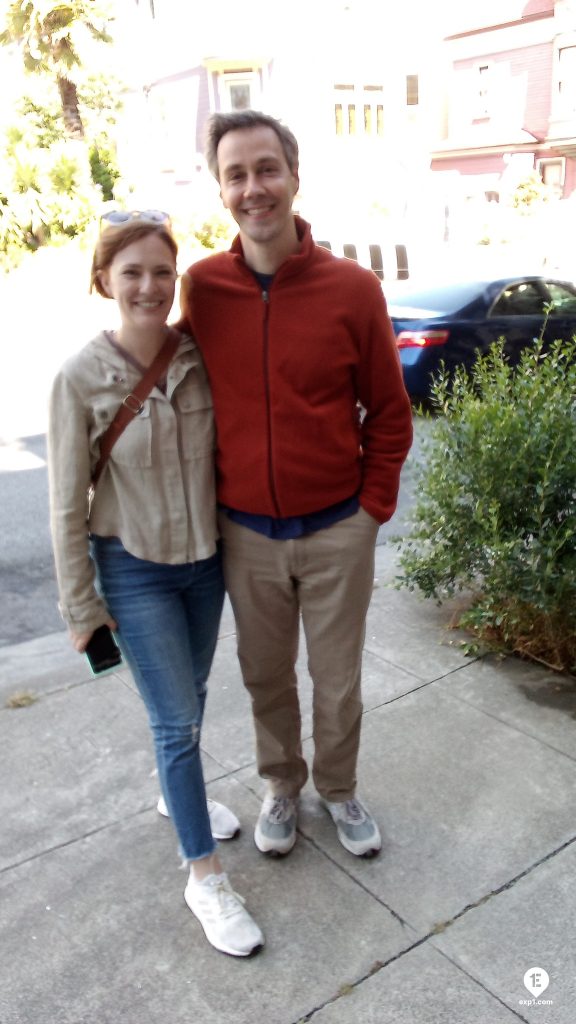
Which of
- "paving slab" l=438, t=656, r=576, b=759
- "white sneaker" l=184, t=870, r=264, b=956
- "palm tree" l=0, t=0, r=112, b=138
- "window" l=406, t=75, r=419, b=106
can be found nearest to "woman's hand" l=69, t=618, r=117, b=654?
"white sneaker" l=184, t=870, r=264, b=956

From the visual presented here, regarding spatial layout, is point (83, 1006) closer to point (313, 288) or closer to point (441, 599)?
point (313, 288)

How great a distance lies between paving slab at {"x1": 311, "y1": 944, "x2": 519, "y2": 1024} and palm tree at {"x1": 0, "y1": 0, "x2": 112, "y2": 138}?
950 inches

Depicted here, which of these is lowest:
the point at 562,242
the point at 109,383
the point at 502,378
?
the point at 562,242

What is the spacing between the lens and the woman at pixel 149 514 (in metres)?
2.06

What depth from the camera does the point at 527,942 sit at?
229 centimetres

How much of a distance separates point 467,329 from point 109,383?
721 cm

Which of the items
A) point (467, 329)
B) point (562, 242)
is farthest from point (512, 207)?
point (467, 329)

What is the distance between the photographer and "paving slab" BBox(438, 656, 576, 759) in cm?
325

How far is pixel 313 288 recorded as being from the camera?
7.14ft

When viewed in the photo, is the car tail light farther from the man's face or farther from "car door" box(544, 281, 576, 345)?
the man's face

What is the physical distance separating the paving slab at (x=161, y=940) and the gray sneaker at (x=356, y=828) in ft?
0.29

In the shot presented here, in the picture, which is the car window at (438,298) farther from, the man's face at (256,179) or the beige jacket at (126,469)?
the beige jacket at (126,469)

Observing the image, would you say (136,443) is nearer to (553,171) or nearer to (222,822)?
(222,822)

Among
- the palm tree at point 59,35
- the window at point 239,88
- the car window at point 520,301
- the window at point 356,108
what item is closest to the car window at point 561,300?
the car window at point 520,301
